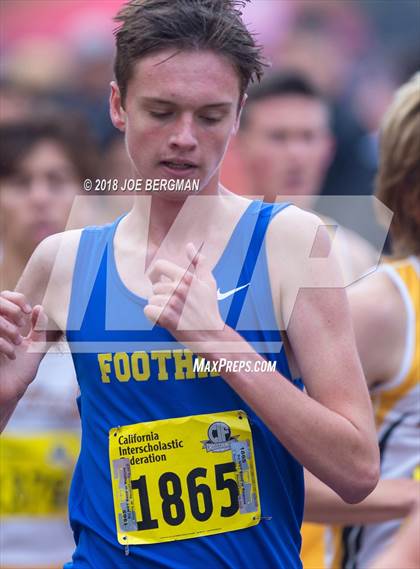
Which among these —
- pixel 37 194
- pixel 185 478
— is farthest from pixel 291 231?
pixel 37 194

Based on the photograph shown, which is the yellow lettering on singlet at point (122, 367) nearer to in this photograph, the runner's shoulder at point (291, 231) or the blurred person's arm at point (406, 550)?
the runner's shoulder at point (291, 231)

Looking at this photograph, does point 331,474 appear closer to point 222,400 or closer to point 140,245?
point 222,400

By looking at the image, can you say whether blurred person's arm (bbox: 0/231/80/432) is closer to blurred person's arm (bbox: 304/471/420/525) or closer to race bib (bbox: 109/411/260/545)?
race bib (bbox: 109/411/260/545)

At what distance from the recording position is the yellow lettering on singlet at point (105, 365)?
9.51 feet

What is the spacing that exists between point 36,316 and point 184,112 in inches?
23.2

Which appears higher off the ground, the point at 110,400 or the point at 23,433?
the point at 110,400

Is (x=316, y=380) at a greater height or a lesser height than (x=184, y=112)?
lesser

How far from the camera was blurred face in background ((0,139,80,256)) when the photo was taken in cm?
493

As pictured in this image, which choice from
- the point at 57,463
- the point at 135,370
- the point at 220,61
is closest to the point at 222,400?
the point at 135,370

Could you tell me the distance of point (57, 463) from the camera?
5242 millimetres

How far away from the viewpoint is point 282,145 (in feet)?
23.0

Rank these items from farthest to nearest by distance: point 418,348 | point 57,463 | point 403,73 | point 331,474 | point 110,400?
1. point 403,73
2. point 57,463
3. point 418,348
4. point 110,400
5. point 331,474

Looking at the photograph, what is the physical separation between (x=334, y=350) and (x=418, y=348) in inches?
49.4

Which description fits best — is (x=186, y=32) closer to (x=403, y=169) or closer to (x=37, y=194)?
(x=403, y=169)
